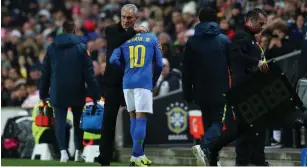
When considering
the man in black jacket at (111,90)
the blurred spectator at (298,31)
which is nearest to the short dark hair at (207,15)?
the man in black jacket at (111,90)

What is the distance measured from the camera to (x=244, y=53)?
47.9 feet

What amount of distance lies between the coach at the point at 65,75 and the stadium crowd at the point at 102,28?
153cm

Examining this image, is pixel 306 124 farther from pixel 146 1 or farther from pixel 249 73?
pixel 146 1

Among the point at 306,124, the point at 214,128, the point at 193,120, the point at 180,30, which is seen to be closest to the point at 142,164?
the point at 214,128

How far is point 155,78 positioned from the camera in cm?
1565

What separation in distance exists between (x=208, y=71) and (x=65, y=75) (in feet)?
12.1

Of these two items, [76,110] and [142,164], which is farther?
[76,110]

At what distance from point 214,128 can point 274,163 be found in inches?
102

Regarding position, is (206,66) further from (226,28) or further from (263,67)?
(226,28)

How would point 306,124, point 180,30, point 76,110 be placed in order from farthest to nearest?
point 180,30, point 76,110, point 306,124

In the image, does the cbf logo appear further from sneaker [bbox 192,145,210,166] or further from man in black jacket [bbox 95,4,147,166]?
sneaker [bbox 192,145,210,166]

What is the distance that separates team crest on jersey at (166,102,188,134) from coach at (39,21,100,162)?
2.66 metres

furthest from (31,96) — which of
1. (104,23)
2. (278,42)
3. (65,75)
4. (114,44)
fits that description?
(114,44)

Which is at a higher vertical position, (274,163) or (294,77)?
(294,77)
